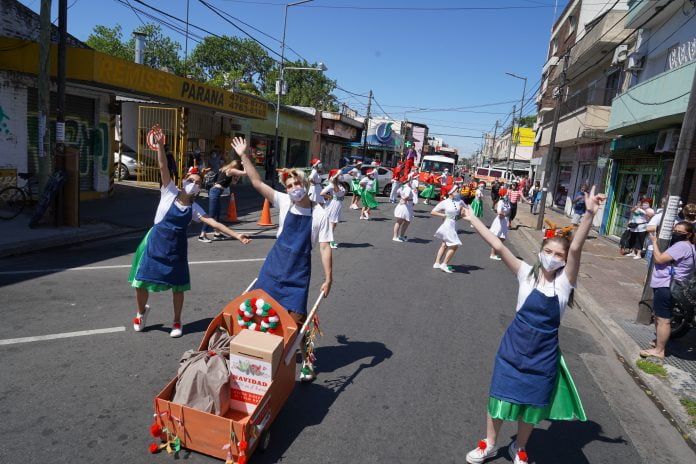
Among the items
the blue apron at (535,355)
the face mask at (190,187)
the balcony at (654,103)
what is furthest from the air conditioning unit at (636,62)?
the face mask at (190,187)

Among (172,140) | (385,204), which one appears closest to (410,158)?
(385,204)

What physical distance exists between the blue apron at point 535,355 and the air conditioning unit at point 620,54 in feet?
61.8

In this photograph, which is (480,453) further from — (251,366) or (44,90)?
(44,90)

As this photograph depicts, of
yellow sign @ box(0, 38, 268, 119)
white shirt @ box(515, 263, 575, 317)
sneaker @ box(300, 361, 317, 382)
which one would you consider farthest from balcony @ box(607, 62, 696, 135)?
yellow sign @ box(0, 38, 268, 119)

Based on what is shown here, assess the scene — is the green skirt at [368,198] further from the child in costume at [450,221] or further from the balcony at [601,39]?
the balcony at [601,39]

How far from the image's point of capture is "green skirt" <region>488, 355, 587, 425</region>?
10.6 ft

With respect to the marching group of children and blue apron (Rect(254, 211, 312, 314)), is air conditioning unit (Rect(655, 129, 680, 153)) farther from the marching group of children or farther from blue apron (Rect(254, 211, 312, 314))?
blue apron (Rect(254, 211, 312, 314))

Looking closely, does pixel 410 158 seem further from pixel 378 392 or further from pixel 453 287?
pixel 378 392

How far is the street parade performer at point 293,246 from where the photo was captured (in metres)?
4.00

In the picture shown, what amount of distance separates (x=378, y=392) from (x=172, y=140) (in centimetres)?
1822

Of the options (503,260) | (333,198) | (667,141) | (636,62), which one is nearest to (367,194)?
(333,198)

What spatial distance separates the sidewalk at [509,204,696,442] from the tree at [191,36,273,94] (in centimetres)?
5478

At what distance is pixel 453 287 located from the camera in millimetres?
8508

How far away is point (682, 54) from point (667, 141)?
8.04ft
